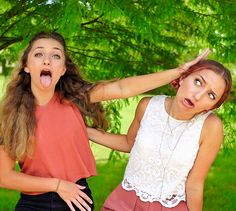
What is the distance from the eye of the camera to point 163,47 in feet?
15.2

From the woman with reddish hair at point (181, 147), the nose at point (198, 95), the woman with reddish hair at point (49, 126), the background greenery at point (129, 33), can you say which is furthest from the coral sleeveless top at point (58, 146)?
the nose at point (198, 95)

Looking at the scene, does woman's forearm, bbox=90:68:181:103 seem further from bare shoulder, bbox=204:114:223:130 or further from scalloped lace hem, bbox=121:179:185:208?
scalloped lace hem, bbox=121:179:185:208

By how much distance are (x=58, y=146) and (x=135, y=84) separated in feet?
1.55

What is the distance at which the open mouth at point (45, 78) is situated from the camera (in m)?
2.67

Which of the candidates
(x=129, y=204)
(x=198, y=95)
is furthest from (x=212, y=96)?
(x=129, y=204)

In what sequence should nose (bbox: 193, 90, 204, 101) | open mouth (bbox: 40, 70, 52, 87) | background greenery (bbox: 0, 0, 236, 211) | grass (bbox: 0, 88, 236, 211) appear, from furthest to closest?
grass (bbox: 0, 88, 236, 211) < background greenery (bbox: 0, 0, 236, 211) < open mouth (bbox: 40, 70, 52, 87) < nose (bbox: 193, 90, 204, 101)

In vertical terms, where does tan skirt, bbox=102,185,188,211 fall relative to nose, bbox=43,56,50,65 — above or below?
below

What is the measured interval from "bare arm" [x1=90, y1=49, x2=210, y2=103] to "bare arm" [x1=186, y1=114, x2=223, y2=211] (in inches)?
10.6

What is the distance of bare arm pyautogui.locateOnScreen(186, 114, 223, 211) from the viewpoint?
2.58 m

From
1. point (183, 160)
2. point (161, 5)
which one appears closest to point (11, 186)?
point (183, 160)

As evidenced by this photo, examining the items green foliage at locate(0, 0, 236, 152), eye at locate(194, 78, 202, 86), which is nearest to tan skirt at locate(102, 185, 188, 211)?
eye at locate(194, 78, 202, 86)

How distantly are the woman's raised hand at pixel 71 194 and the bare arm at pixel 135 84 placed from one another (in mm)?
466

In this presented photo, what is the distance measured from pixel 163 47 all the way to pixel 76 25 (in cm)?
193

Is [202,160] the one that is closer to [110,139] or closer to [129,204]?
[129,204]
